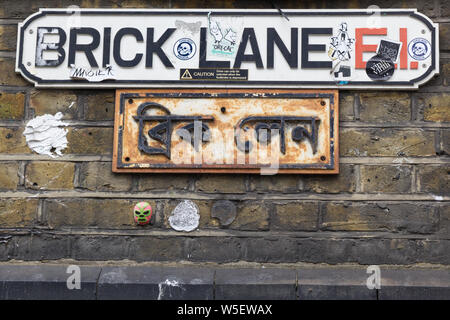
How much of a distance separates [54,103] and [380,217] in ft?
6.18

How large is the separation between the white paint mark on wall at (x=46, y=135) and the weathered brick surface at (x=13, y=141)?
3 cm

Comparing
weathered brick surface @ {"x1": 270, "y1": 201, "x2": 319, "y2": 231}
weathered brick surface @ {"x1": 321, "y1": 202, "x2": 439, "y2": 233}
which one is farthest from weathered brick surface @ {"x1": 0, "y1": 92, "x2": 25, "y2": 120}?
weathered brick surface @ {"x1": 321, "y1": 202, "x2": 439, "y2": 233}

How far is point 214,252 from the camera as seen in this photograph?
2809 mm

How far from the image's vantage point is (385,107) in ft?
9.49

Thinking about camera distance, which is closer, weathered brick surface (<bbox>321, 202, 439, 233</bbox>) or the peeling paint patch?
weathered brick surface (<bbox>321, 202, 439, 233</bbox>)

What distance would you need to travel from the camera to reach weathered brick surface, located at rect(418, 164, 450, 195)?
9.21 feet

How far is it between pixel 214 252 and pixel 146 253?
1.18 feet

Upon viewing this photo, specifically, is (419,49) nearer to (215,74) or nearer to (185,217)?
(215,74)

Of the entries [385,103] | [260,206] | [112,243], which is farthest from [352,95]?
[112,243]

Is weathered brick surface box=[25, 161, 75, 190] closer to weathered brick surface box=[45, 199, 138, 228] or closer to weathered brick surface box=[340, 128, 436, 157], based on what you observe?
weathered brick surface box=[45, 199, 138, 228]

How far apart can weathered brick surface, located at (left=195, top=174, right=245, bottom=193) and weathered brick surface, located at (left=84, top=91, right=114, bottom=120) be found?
618 mm

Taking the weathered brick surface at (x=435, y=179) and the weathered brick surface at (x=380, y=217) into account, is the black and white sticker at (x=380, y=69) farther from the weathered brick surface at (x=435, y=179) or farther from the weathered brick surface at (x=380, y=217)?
the weathered brick surface at (x=380, y=217)

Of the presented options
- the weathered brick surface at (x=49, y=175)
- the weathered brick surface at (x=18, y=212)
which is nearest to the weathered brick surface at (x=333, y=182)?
the weathered brick surface at (x=49, y=175)

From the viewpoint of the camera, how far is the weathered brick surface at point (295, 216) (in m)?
2.82
